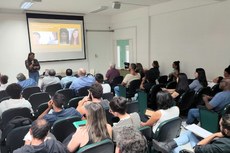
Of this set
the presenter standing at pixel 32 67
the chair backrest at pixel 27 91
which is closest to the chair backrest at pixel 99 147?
the chair backrest at pixel 27 91

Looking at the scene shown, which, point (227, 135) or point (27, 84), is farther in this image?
point (27, 84)

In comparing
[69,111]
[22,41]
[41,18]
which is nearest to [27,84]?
[69,111]

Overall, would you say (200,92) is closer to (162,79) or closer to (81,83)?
(162,79)

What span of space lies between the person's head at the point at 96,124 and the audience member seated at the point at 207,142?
77 centimetres

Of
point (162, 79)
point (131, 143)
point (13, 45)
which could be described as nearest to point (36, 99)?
point (131, 143)

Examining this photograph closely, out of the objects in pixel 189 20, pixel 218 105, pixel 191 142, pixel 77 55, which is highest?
pixel 189 20

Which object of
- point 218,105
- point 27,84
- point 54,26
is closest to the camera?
point 218,105

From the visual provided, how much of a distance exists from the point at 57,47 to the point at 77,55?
952mm

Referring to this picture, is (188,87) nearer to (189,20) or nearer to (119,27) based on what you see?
(189,20)

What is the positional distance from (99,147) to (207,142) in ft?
3.71

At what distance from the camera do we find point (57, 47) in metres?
8.10

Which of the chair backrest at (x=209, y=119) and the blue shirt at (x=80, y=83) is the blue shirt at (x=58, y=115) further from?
the chair backrest at (x=209, y=119)

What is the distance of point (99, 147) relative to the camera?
1735 mm

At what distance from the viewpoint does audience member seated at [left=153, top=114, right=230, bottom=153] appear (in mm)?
1748
